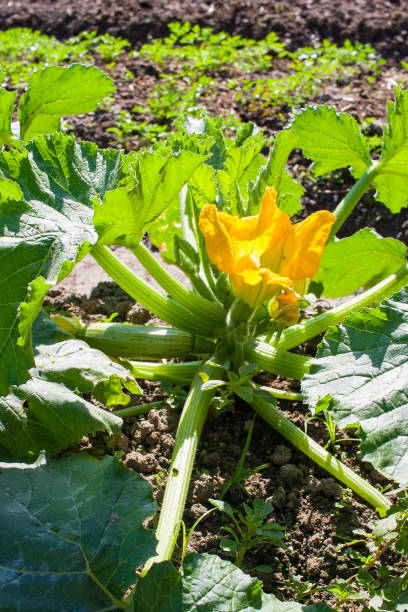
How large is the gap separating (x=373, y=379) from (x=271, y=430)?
67 cm

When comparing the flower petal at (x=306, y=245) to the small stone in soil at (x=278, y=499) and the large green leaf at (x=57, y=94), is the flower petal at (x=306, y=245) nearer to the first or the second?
the small stone in soil at (x=278, y=499)

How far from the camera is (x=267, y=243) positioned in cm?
182

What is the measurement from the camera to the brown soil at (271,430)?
1.80 meters

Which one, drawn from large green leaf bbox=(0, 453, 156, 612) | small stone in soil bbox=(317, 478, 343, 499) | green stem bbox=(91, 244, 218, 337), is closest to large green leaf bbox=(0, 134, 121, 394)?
large green leaf bbox=(0, 453, 156, 612)

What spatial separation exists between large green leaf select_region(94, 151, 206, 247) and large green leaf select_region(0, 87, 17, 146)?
0.68m

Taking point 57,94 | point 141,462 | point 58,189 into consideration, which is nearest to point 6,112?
point 57,94

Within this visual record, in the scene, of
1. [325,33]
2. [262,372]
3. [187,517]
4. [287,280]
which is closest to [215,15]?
[325,33]

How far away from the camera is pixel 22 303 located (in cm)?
156

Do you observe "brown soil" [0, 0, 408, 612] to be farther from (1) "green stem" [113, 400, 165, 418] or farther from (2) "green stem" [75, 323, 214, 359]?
(2) "green stem" [75, 323, 214, 359]

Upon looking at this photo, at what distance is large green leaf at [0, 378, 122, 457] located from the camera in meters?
1.70

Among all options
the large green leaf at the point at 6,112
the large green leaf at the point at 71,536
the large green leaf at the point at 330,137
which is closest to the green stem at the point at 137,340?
the large green leaf at the point at 71,536

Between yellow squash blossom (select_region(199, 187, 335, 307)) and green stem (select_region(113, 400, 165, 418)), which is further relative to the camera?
green stem (select_region(113, 400, 165, 418))

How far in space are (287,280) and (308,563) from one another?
81cm

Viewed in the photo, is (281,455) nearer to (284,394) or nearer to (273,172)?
(284,394)
